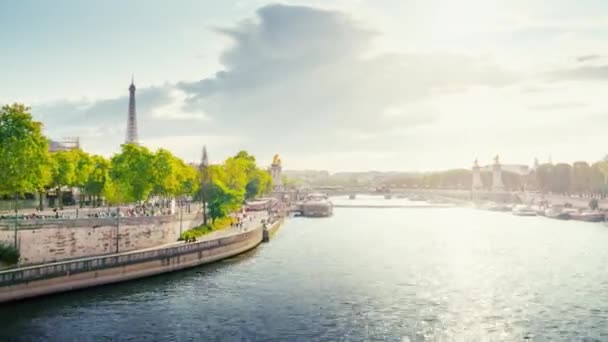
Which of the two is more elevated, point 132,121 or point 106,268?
point 132,121

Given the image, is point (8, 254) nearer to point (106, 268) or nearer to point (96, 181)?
point (106, 268)

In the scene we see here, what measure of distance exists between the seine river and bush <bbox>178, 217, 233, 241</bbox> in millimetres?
5481

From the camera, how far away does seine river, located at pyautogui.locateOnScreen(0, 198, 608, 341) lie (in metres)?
38.1

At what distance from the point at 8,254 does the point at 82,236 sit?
7.25 m

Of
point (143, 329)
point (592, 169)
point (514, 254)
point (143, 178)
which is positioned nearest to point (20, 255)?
point (143, 329)

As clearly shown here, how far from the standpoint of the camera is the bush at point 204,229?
67.3 m

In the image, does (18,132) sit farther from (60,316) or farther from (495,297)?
(495,297)

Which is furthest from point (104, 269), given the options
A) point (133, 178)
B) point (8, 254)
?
point (133, 178)

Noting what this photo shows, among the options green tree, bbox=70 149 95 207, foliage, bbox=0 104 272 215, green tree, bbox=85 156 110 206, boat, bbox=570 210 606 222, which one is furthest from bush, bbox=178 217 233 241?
boat, bbox=570 210 606 222

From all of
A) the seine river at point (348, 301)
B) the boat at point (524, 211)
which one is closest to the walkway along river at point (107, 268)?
the seine river at point (348, 301)

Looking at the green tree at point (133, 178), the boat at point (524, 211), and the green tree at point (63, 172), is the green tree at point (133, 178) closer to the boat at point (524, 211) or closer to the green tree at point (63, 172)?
the green tree at point (63, 172)

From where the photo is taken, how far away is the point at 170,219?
213ft

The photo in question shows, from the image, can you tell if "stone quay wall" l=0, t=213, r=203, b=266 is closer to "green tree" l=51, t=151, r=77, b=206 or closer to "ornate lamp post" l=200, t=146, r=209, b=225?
"ornate lamp post" l=200, t=146, r=209, b=225

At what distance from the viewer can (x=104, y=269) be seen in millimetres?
48750
